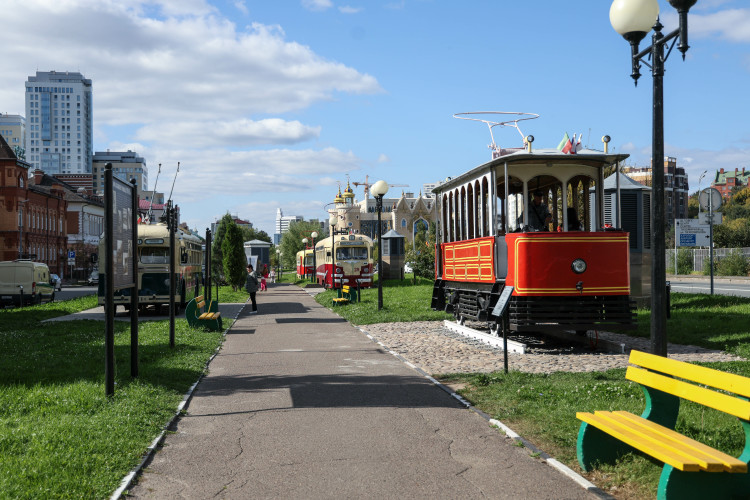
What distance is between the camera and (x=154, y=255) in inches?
1018

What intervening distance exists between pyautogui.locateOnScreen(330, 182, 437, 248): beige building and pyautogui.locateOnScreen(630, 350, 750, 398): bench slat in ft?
343

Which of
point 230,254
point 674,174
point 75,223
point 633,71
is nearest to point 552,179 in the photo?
point 633,71

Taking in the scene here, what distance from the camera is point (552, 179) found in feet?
49.5

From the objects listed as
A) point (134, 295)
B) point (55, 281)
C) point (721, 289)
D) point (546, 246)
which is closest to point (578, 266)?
point (546, 246)

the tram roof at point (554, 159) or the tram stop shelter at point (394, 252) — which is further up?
the tram roof at point (554, 159)

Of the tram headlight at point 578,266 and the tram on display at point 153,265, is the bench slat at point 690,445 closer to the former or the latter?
the tram headlight at point 578,266

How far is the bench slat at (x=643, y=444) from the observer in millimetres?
4402

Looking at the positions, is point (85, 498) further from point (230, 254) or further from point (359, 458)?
point (230, 254)

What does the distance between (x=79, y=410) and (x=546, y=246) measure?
857 centimetres

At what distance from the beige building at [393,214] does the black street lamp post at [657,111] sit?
102359 mm

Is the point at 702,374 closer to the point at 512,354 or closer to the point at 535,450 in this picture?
the point at 535,450

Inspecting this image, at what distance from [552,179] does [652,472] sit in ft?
32.7

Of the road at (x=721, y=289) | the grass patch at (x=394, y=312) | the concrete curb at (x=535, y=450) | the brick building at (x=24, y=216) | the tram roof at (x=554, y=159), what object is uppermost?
the brick building at (x=24, y=216)

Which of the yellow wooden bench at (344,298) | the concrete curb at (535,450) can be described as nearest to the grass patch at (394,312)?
the yellow wooden bench at (344,298)
